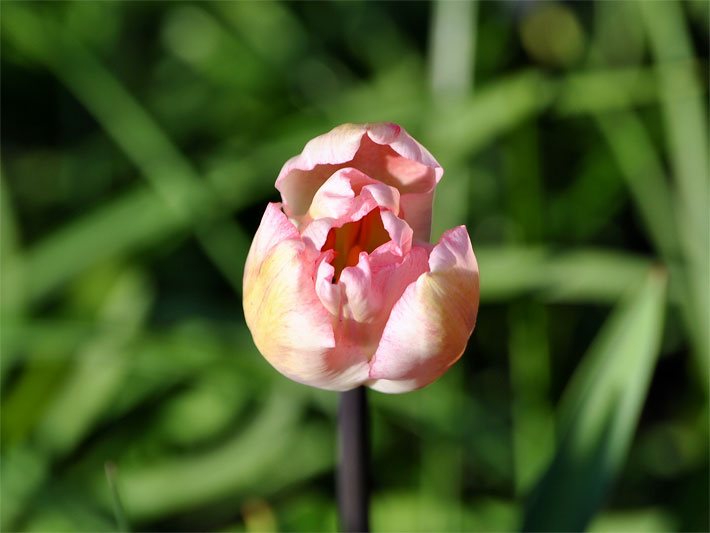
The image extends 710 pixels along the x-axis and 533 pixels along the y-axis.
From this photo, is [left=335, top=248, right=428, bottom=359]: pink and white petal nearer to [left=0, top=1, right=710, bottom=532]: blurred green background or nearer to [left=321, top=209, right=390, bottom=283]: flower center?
[left=321, top=209, right=390, bottom=283]: flower center

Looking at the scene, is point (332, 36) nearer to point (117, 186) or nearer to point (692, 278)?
point (117, 186)

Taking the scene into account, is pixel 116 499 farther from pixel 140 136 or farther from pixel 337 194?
pixel 140 136

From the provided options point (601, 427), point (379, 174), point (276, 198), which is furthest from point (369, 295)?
point (276, 198)

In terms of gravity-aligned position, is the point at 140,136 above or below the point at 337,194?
above

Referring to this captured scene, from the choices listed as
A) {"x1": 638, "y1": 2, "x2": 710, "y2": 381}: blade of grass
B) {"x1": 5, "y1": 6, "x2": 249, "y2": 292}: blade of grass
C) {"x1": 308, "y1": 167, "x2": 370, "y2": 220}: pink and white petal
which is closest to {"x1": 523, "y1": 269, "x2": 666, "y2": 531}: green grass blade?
{"x1": 308, "y1": 167, "x2": 370, "y2": 220}: pink and white petal

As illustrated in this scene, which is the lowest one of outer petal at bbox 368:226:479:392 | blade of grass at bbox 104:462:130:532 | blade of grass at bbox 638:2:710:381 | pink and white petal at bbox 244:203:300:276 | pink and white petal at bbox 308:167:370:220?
blade of grass at bbox 104:462:130:532

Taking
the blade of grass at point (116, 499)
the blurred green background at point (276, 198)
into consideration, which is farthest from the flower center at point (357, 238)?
the blurred green background at point (276, 198)

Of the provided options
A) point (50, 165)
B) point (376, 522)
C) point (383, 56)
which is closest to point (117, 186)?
point (50, 165)

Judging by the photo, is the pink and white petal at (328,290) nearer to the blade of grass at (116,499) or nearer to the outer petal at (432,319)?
the outer petal at (432,319)
